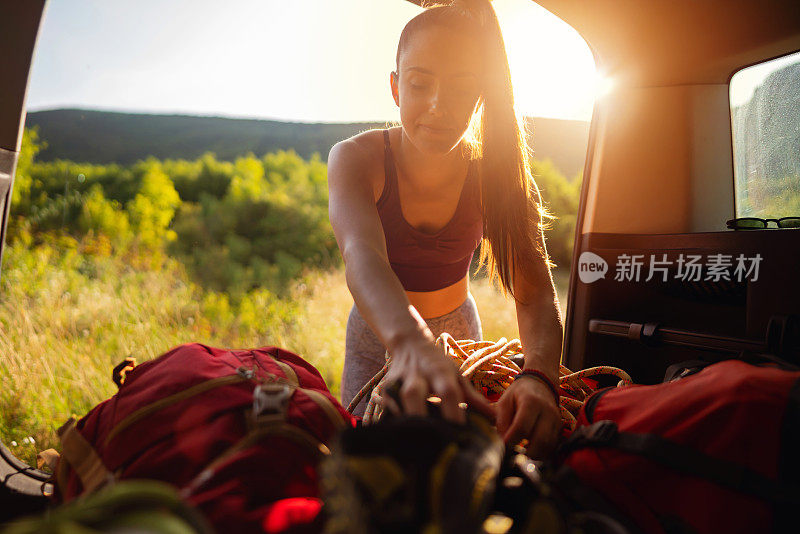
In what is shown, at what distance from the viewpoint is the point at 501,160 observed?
4.82 feet

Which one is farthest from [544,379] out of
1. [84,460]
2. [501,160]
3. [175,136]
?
[175,136]

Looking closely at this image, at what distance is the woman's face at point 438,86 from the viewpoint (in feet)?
4.21

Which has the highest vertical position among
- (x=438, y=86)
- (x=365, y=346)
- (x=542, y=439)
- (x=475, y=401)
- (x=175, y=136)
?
(x=175, y=136)

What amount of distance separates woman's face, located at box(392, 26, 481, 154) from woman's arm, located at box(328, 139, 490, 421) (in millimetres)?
203

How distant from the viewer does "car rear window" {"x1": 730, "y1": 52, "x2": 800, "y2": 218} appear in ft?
5.24

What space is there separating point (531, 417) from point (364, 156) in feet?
2.83

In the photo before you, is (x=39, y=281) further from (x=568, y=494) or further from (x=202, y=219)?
(x=202, y=219)

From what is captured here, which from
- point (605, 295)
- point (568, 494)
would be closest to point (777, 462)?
point (568, 494)

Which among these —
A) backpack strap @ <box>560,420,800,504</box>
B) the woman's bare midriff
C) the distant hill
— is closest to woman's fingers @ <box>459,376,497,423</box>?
backpack strap @ <box>560,420,800,504</box>

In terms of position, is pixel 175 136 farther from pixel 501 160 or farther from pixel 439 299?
pixel 501 160

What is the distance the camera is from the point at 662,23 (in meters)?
1.61

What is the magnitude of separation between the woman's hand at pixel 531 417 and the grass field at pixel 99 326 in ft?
2.80

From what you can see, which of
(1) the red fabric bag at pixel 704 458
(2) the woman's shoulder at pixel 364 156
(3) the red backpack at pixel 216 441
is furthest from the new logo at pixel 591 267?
(3) the red backpack at pixel 216 441

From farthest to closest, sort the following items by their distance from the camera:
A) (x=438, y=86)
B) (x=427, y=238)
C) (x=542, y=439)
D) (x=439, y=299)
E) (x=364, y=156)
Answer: (x=439, y=299) < (x=427, y=238) < (x=364, y=156) < (x=438, y=86) < (x=542, y=439)
